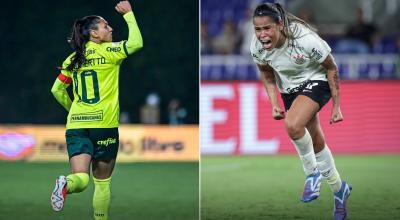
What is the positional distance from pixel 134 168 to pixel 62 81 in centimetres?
678

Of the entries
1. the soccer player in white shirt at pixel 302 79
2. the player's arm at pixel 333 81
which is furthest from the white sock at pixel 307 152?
the player's arm at pixel 333 81

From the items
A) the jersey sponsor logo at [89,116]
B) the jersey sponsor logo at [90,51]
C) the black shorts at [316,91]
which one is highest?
the jersey sponsor logo at [90,51]

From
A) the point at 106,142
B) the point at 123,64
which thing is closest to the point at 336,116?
the point at 106,142

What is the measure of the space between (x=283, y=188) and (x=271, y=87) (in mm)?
3018

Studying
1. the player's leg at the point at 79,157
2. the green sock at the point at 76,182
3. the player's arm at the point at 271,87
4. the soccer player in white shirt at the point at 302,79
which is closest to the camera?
the green sock at the point at 76,182

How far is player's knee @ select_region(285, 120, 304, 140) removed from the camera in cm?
788

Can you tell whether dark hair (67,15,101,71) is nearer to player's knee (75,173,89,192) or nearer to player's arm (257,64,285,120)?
player's knee (75,173,89,192)

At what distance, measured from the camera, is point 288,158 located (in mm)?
15578

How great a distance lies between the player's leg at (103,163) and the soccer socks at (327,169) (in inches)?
77.0

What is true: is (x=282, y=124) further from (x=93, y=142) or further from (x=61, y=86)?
(x=93, y=142)

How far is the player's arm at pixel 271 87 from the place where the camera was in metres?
8.23


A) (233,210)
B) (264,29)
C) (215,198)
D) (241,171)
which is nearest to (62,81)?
(264,29)

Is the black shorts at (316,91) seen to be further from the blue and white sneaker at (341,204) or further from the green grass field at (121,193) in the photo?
the green grass field at (121,193)

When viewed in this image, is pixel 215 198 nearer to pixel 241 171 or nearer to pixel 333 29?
pixel 241 171
